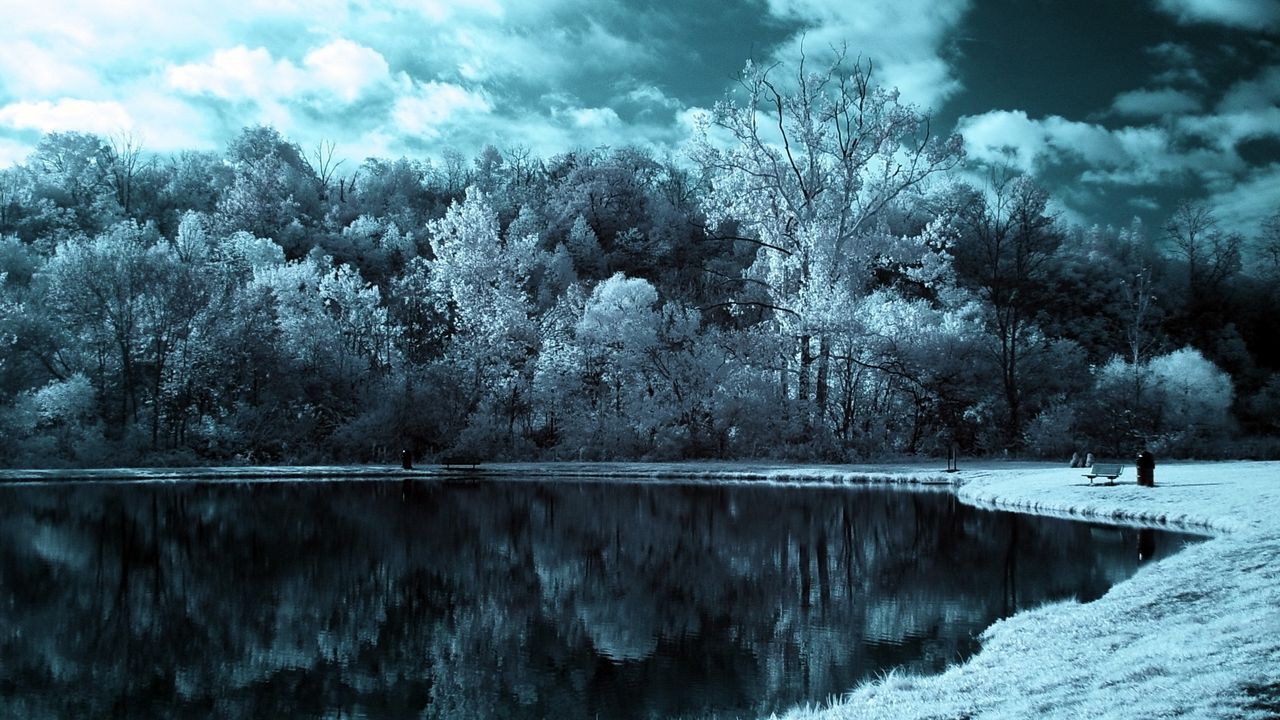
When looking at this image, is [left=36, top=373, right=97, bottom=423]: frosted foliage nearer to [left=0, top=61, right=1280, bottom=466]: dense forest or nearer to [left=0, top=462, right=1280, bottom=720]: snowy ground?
[left=0, top=61, right=1280, bottom=466]: dense forest

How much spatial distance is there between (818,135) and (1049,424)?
51.9 feet

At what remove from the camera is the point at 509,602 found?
43.8 feet

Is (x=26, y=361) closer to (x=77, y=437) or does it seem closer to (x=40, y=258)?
(x=77, y=437)

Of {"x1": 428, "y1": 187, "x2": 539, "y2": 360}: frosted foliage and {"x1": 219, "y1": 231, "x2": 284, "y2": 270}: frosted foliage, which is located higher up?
{"x1": 219, "y1": 231, "x2": 284, "y2": 270}: frosted foliage

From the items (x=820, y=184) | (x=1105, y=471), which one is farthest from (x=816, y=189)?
(x=1105, y=471)

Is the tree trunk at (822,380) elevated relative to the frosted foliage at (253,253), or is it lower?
lower

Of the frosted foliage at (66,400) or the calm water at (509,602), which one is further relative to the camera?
the frosted foliage at (66,400)

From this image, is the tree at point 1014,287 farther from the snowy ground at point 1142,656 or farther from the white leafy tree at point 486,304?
the snowy ground at point 1142,656

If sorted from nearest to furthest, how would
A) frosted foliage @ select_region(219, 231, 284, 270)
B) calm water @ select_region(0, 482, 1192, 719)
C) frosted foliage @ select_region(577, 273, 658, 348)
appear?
calm water @ select_region(0, 482, 1192, 719) → frosted foliage @ select_region(577, 273, 658, 348) → frosted foliage @ select_region(219, 231, 284, 270)

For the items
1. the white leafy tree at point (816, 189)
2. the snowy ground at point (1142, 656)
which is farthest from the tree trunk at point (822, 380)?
the snowy ground at point (1142, 656)

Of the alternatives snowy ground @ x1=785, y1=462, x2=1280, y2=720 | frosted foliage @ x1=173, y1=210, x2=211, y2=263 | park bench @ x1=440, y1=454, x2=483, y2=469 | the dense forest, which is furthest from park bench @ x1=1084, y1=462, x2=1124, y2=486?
frosted foliage @ x1=173, y1=210, x2=211, y2=263

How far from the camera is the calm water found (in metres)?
9.29

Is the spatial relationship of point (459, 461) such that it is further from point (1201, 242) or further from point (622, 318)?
point (1201, 242)

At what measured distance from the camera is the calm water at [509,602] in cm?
929
